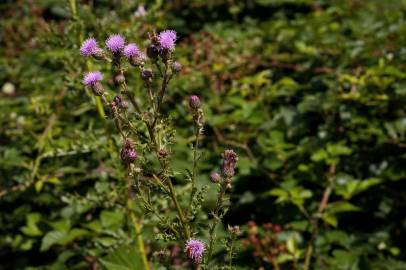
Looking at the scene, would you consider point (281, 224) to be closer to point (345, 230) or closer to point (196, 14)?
point (345, 230)

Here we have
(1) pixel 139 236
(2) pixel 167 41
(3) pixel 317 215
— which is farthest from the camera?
(3) pixel 317 215

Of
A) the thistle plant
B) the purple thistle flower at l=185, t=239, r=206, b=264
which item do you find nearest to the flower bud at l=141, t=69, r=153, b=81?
the thistle plant

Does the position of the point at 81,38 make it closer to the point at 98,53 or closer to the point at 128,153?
the point at 98,53

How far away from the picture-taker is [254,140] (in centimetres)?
337

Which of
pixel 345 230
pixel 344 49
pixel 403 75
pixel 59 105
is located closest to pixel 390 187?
pixel 345 230

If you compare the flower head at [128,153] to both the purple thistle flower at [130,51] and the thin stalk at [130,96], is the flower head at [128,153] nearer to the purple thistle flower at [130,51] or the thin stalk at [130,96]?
the thin stalk at [130,96]

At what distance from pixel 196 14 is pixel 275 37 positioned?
4.39ft

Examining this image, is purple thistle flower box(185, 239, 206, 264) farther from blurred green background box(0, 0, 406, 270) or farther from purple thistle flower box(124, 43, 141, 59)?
blurred green background box(0, 0, 406, 270)

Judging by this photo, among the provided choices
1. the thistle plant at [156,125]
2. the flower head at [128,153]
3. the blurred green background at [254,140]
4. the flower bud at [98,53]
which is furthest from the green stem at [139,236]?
the flower bud at [98,53]

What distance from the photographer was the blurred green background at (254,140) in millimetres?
2650

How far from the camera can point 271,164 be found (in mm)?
2990

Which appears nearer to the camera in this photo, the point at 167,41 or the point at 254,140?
the point at 167,41

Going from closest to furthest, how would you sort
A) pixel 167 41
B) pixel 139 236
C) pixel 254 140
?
pixel 167 41 < pixel 139 236 < pixel 254 140

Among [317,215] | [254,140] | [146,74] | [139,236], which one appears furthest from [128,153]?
[254,140]
